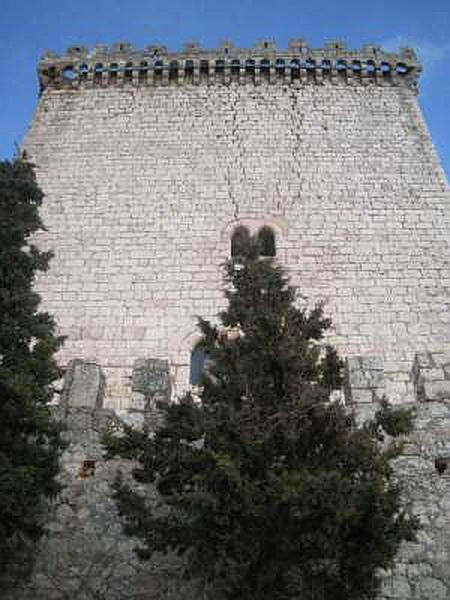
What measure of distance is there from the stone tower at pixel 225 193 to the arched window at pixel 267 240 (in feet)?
0.36

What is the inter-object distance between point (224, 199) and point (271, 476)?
8.46 m

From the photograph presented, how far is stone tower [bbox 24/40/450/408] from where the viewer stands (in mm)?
10133

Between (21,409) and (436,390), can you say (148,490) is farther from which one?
(436,390)

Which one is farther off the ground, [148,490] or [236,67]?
[236,67]

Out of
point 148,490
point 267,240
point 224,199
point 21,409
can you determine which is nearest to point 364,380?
point 148,490

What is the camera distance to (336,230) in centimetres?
1137

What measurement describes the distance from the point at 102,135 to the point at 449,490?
1048 centimetres

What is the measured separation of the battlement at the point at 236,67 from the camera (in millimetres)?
14594

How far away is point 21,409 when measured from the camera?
526cm

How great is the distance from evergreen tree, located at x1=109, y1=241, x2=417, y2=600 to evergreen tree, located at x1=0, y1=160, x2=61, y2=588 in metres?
0.89

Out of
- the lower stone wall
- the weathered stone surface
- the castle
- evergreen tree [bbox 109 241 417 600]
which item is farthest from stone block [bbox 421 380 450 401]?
the weathered stone surface

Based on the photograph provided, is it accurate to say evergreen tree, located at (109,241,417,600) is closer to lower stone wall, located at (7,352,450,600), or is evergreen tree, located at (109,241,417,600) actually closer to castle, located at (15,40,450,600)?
lower stone wall, located at (7,352,450,600)

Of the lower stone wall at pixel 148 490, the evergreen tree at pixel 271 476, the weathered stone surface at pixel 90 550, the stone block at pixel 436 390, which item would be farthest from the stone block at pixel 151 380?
the stone block at pixel 436 390

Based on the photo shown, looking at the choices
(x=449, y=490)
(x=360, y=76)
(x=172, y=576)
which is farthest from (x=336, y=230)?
(x=172, y=576)
